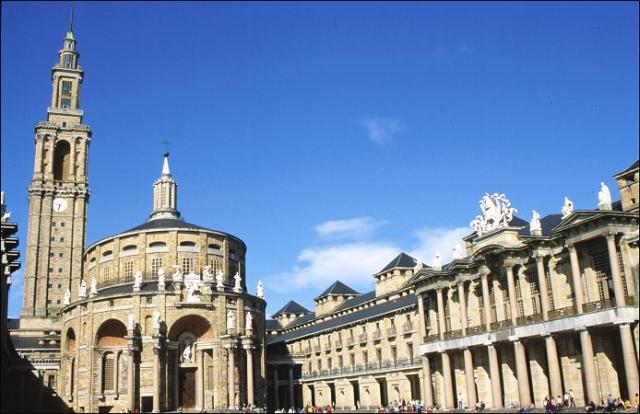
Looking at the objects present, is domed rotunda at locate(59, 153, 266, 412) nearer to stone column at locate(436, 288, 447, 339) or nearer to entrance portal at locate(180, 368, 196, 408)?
entrance portal at locate(180, 368, 196, 408)

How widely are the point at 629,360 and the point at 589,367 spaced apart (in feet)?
9.75

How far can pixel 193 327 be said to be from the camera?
221 feet

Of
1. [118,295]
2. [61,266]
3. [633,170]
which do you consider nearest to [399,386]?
[118,295]

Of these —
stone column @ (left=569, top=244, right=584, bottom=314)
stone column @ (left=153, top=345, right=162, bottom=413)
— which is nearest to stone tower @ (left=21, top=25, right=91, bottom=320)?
stone column @ (left=153, top=345, right=162, bottom=413)

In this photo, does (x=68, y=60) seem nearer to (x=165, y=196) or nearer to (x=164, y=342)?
(x=165, y=196)

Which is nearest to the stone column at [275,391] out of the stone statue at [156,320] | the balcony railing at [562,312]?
the stone statue at [156,320]

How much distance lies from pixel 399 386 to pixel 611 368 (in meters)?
29.8

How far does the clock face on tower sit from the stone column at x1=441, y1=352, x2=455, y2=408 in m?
57.2

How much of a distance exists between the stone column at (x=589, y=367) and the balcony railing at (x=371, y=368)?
26002 millimetres

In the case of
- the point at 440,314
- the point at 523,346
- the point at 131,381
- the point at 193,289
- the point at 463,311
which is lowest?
the point at 131,381

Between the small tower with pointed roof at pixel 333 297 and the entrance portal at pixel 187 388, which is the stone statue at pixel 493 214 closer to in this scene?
the entrance portal at pixel 187 388

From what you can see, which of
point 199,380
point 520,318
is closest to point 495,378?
point 520,318

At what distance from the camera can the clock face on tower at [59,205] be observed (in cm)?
9162

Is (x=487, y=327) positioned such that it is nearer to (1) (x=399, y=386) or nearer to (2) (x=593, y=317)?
(2) (x=593, y=317)
